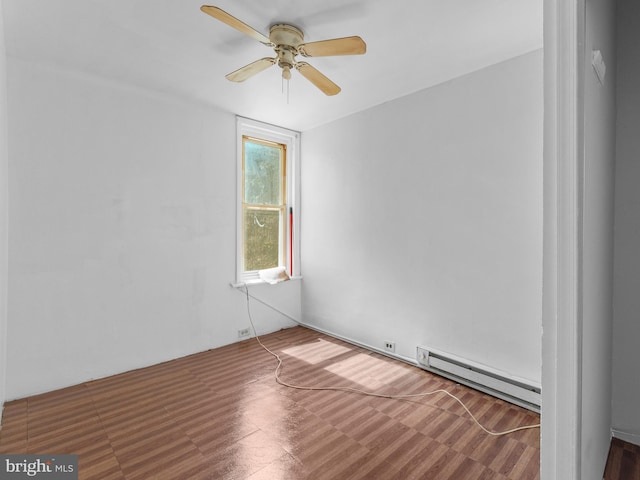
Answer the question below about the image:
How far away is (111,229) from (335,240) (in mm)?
2288

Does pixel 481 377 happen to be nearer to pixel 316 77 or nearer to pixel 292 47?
pixel 316 77

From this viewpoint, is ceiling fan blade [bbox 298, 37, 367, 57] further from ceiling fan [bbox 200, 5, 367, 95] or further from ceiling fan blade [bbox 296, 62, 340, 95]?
ceiling fan blade [bbox 296, 62, 340, 95]

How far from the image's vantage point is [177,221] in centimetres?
327

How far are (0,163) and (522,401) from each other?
13.0 ft

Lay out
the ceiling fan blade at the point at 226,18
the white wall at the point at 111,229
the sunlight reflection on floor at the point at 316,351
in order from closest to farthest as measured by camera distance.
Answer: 1. the ceiling fan blade at the point at 226,18
2. the white wall at the point at 111,229
3. the sunlight reflection on floor at the point at 316,351

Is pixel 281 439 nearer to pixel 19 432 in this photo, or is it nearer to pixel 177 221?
pixel 19 432

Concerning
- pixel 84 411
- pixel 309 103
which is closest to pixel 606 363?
pixel 309 103

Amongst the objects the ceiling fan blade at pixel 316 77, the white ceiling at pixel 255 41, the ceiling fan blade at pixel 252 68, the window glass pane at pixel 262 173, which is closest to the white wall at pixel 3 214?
the white ceiling at pixel 255 41

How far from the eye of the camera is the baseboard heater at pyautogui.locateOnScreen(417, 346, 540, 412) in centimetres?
229

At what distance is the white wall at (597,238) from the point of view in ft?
4.14

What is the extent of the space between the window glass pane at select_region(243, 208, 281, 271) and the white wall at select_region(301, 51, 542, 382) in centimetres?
68

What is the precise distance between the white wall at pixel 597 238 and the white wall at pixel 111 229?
315 centimetres

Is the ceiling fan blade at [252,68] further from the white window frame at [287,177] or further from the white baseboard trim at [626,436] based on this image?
the white baseboard trim at [626,436]

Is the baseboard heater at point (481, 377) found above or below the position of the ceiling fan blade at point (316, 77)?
below
